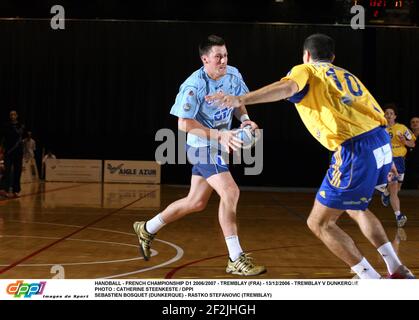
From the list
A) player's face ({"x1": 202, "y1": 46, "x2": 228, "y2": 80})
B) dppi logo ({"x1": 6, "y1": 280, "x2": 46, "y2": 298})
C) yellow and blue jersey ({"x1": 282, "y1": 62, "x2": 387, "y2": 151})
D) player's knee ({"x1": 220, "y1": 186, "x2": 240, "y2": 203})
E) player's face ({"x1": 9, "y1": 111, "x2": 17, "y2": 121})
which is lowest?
dppi logo ({"x1": 6, "y1": 280, "x2": 46, "y2": 298})

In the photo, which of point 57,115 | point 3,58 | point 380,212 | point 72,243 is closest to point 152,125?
point 57,115

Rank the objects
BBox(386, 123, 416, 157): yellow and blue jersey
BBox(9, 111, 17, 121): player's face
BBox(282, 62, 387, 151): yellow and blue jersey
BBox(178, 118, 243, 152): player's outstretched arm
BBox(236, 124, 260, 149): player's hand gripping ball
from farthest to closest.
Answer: BBox(9, 111, 17, 121): player's face, BBox(386, 123, 416, 157): yellow and blue jersey, BBox(178, 118, 243, 152): player's outstretched arm, BBox(236, 124, 260, 149): player's hand gripping ball, BBox(282, 62, 387, 151): yellow and blue jersey

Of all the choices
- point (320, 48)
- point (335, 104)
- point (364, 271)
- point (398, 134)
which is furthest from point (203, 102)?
point (398, 134)

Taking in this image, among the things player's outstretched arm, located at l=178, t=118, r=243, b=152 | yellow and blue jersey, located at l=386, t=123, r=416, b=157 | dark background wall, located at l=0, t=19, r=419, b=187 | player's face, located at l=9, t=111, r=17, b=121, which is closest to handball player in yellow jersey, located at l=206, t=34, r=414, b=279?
player's outstretched arm, located at l=178, t=118, r=243, b=152

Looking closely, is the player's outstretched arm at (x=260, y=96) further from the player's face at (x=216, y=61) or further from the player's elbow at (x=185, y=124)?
the player's face at (x=216, y=61)

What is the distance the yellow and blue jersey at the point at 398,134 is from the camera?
10.8m

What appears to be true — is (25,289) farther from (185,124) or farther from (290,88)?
(185,124)

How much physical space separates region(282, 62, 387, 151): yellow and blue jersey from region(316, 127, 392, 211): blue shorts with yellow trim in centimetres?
6

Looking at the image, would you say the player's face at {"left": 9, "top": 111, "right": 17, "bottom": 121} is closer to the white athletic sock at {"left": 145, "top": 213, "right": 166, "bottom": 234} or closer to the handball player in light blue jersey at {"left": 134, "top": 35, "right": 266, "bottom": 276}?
the white athletic sock at {"left": 145, "top": 213, "right": 166, "bottom": 234}

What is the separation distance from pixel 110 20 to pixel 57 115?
4.10 metres

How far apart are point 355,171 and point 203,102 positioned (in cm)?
178

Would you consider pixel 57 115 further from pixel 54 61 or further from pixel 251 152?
pixel 251 152

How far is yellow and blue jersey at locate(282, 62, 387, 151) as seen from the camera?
14.9 feet

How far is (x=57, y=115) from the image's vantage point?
25359 mm
